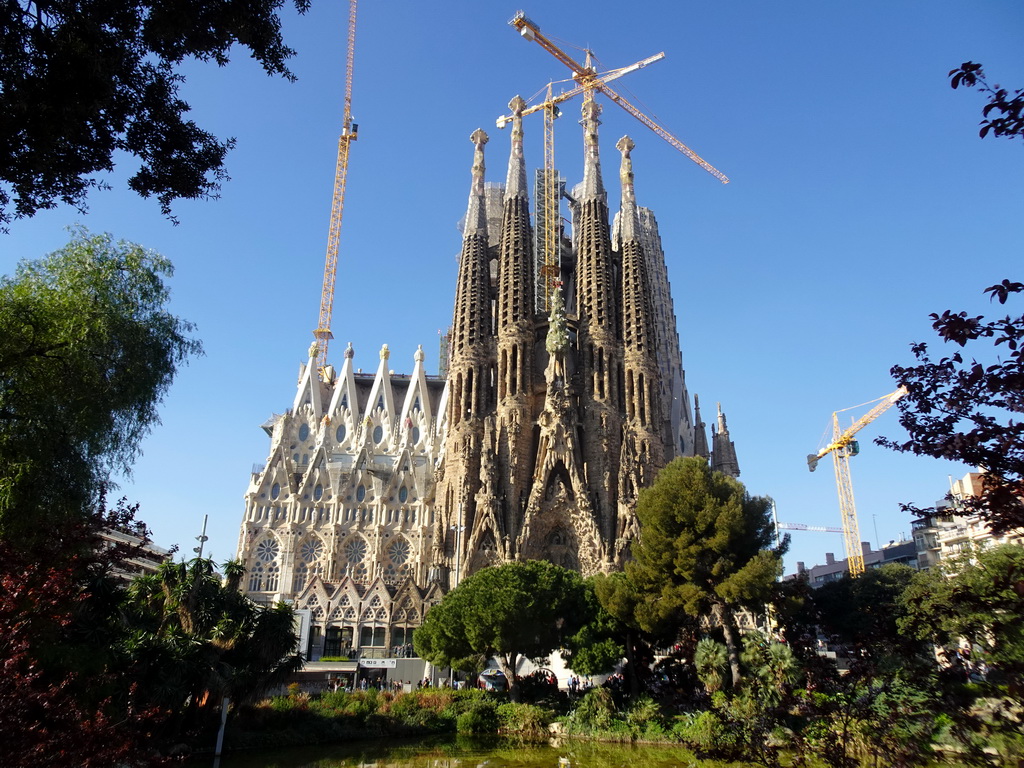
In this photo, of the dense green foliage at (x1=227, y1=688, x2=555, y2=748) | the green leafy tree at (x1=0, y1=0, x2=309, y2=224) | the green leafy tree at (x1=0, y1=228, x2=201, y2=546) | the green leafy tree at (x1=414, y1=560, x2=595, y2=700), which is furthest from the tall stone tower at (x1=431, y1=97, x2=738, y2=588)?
the green leafy tree at (x1=0, y1=0, x2=309, y2=224)

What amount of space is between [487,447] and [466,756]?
2646 cm

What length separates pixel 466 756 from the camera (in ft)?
65.3

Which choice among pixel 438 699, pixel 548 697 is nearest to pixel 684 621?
pixel 548 697

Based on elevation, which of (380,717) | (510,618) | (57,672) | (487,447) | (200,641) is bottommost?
(380,717)

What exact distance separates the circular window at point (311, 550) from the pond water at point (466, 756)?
30.8 m

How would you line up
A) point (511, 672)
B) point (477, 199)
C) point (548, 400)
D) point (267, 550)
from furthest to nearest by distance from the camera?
point (477, 199), point (267, 550), point (548, 400), point (511, 672)

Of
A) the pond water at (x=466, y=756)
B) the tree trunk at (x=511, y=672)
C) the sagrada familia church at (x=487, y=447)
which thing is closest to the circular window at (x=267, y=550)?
the sagrada familia church at (x=487, y=447)

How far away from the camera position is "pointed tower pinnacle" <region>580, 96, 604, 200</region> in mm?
55469

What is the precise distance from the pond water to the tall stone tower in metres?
20.3

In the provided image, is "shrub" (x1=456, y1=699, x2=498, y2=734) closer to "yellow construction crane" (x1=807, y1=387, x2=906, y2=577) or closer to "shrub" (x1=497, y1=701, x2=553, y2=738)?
"shrub" (x1=497, y1=701, x2=553, y2=738)

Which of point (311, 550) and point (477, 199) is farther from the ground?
point (477, 199)

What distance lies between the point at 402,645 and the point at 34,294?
35640mm

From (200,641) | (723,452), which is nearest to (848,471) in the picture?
(723,452)

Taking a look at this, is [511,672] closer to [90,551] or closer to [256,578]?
[90,551]
